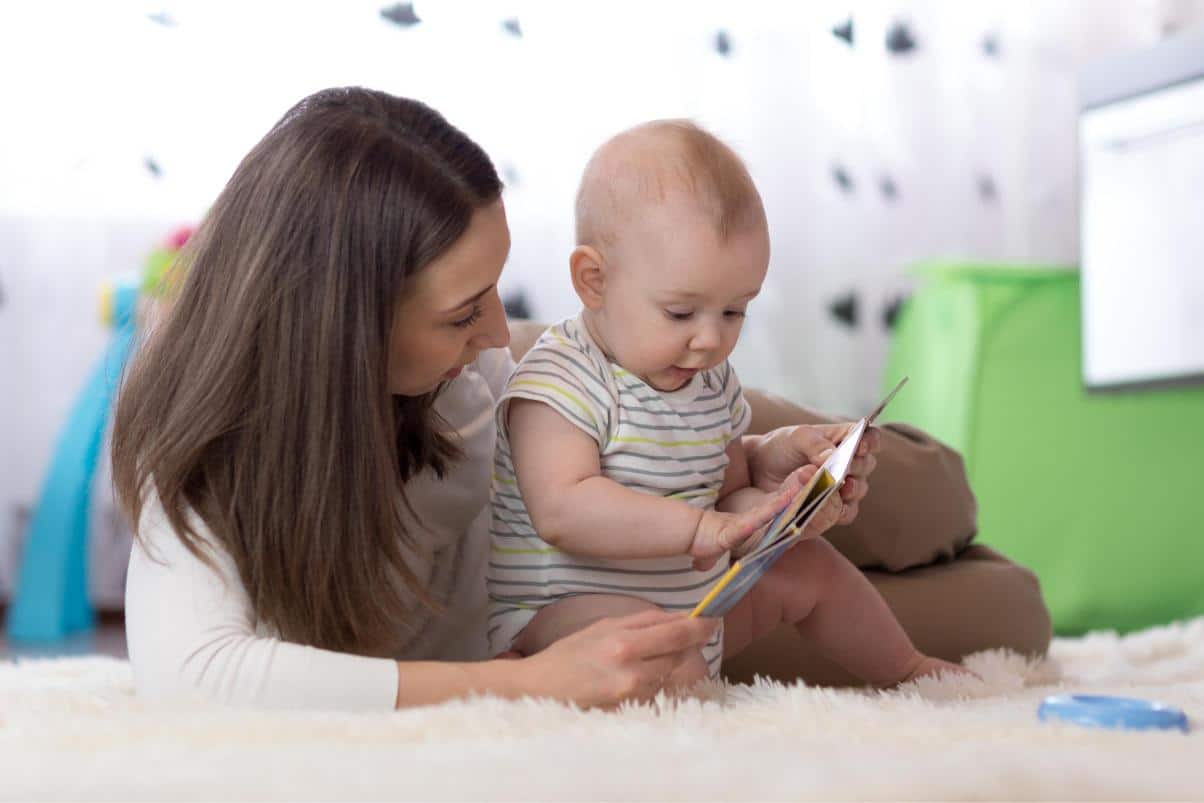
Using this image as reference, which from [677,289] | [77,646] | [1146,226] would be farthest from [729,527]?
[1146,226]

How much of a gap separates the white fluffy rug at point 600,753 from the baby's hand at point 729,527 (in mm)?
112

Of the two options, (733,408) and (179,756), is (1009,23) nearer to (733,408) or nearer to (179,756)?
Result: (733,408)

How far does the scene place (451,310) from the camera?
106cm

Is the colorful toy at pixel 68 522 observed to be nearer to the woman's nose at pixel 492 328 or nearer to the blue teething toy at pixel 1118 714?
the woman's nose at pixel 492 328

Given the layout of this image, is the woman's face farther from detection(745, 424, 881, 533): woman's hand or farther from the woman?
detection(745, 424, 881, 533): woman's hand

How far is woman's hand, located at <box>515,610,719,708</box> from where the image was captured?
96 cm

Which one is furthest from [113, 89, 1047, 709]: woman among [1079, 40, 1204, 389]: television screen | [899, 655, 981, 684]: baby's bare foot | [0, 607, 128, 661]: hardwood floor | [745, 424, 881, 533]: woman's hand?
[1079, 40, 1204, 389]: television screen

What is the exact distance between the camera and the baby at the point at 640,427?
1.10 meters

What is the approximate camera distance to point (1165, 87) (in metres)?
2.35

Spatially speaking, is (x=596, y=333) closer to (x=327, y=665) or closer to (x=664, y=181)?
(x=664, y=181)

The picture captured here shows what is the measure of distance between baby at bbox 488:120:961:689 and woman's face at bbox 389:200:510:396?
0.28ft

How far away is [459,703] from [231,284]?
0.36 meters

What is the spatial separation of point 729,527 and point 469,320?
0.84ft

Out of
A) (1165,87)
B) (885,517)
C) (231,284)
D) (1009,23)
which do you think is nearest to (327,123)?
(231,284)
